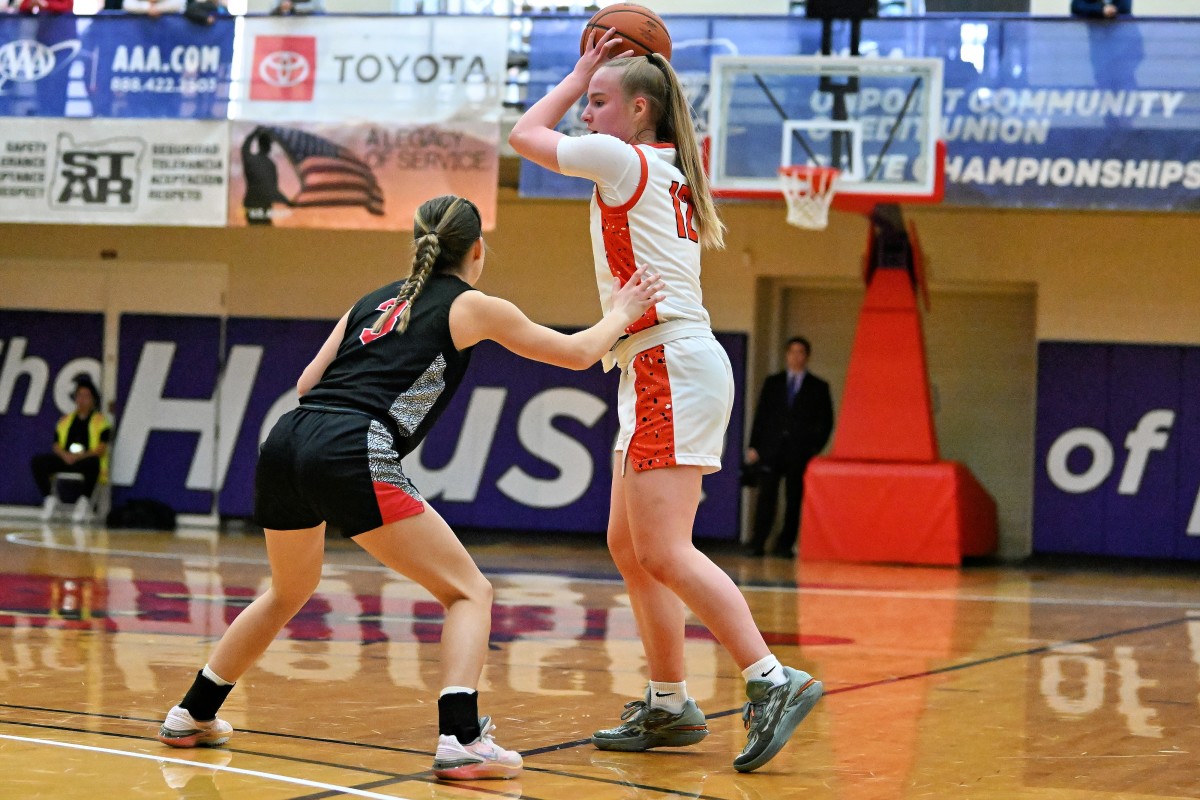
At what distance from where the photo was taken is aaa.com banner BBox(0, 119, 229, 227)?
1339 cm

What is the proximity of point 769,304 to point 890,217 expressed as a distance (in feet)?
8.90

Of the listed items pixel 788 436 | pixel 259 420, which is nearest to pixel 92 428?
pixel 259 420

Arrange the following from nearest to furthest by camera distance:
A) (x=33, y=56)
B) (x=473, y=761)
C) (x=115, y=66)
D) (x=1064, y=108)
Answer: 1. (x=473, y=761)
2. (x=1064, y=108)
3. (x=115, y=66)
4. (x=33, y=56)

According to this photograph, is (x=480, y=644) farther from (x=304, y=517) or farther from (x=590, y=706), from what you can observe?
(x=590, y=706)

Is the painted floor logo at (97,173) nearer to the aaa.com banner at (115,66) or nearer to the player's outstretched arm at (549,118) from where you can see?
the aaa.com banner at (115,66)

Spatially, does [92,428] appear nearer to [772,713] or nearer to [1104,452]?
[1104,452]

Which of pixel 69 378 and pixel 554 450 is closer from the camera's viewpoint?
pixel 554 450

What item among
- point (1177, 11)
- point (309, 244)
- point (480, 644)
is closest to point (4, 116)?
point (309, 244)

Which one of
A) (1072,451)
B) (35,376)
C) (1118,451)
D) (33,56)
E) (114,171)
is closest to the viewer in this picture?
(114,171)

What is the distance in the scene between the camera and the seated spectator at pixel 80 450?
15414 millimetres

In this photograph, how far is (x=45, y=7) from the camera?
13945 millimetres

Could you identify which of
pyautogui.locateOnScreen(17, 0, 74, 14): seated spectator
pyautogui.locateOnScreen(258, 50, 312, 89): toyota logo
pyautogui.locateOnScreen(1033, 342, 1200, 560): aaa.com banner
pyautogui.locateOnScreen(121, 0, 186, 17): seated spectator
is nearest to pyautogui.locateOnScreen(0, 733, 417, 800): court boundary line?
pyautogui.locateOnScreen(258, 50, 312, 89): toyota logo

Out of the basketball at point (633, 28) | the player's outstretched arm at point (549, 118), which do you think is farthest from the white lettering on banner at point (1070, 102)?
→ the player's outstretched arm at point (549, 118)

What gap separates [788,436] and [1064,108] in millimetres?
3624
